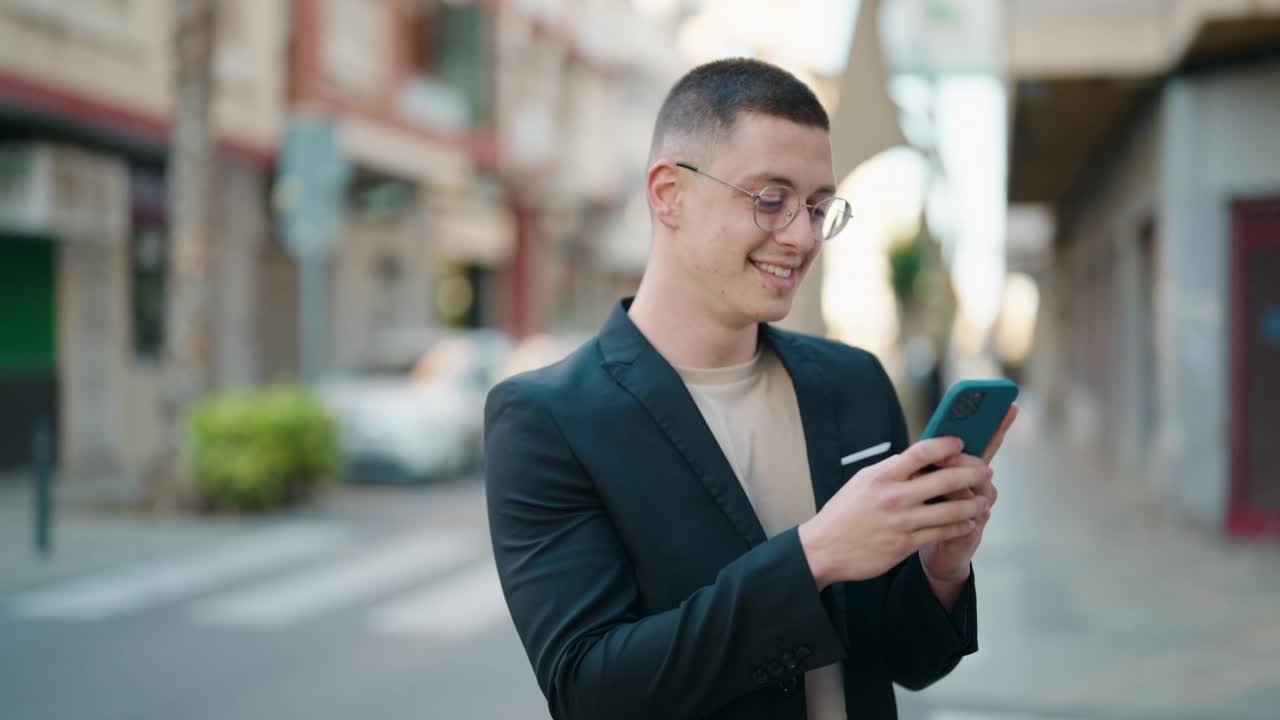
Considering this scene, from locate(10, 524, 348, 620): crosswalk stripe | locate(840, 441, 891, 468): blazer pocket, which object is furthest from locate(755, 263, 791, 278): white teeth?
locate(10, 524, 348, 620): crosswalk stripe

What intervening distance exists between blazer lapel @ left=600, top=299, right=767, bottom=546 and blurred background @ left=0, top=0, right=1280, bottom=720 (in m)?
2.14

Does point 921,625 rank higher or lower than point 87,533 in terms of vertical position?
higher

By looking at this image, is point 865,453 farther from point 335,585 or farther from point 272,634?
point 335,585

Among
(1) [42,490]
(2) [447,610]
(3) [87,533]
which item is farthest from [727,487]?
(3) [87,533]

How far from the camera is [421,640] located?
7566 mm

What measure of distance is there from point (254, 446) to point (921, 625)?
1122 centimetres

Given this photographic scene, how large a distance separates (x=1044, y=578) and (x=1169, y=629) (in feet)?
5.51

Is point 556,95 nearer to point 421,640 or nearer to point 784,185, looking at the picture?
point 421,640

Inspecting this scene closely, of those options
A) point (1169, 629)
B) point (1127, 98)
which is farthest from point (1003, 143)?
point (1169, 629)

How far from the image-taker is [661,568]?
1.80 metres

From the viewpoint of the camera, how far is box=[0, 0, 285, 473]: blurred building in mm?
14391

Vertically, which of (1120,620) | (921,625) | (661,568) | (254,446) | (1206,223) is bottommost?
(1120,620)

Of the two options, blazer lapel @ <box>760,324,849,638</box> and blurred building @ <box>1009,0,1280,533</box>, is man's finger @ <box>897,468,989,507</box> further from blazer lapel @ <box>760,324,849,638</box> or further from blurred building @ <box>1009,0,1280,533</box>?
blurred building @ <box>1009,0,1280,533</box>

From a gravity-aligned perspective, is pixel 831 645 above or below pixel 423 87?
below
